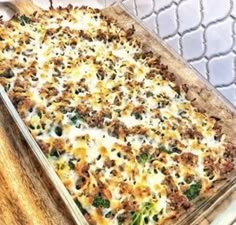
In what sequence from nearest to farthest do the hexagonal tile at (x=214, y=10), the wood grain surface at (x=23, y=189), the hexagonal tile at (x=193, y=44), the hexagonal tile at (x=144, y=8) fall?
the wood grain surface at (x=23, y=189)
the hexagonal tile at (x=214, y=10)
the hexagonal tile at (x=193, y=44)
the hexagonal tile at (x=144, y=8)

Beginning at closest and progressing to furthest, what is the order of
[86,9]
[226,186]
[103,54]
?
[226,186]
[103,54]
[86,9]

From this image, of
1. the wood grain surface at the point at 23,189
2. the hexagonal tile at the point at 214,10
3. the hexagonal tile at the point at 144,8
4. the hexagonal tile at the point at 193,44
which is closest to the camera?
the wood grain surface at the point at 23,189

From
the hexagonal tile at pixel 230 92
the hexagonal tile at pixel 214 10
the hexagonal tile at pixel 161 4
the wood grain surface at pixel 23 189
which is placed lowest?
the wood grain surface at pixel 23 189

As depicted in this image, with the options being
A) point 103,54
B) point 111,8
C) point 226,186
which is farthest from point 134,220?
point 111,8

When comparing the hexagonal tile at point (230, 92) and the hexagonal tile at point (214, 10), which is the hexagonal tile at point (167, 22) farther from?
the hexagonal tile at point (230, 92)

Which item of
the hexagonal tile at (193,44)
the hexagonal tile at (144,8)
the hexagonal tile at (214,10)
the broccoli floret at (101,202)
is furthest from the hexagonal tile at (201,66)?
A: the broccoli floret at (101,202)

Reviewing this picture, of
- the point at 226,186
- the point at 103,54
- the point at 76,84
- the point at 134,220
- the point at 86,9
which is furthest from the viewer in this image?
the point at 86,9

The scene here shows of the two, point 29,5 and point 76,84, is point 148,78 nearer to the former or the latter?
point 76,84
